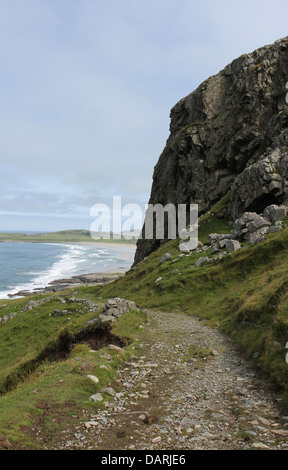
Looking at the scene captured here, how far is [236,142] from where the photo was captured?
6906 cm

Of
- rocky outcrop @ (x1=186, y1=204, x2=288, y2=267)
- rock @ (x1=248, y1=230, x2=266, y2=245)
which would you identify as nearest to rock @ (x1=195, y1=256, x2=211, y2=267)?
rocky outcrop @ (x1=186, y1=204, x2=288, y2=267)

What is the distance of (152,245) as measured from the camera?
90375 mm

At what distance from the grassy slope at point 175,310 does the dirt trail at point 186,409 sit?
2.62 feet

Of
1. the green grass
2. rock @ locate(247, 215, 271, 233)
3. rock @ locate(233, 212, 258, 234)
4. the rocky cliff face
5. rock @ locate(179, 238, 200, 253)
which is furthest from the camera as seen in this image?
the rocky cliff face

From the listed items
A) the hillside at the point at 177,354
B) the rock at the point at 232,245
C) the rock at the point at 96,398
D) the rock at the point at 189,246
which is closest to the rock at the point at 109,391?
the hillside at the point at 177,354

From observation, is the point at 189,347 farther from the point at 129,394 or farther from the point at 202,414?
the point at 202,414

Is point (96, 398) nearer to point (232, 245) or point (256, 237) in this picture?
point (256, 237)

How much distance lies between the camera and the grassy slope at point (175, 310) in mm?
10766

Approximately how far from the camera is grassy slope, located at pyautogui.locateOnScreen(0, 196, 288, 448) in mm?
10766

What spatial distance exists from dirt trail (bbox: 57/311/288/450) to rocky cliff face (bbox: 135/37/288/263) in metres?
37.6

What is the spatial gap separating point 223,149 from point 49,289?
71.9m

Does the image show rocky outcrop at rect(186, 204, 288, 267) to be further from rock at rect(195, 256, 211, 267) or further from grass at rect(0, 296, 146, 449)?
grass at rect(0, 296, 146, 449)

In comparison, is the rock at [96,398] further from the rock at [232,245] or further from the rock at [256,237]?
the rock at [232,245]

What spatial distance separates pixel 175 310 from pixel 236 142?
5201 centimetres
